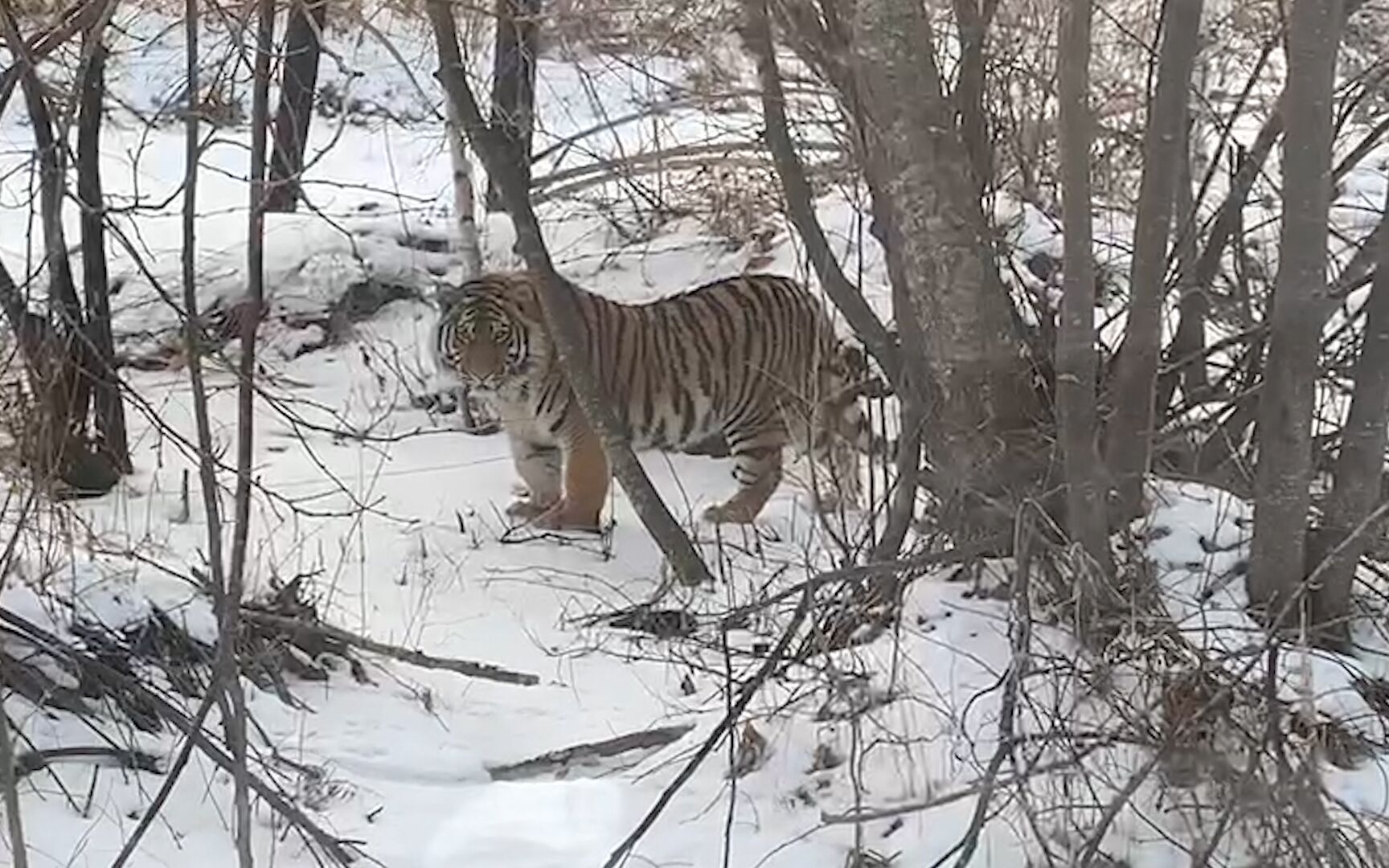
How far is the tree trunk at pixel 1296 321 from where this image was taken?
2990 millimetres

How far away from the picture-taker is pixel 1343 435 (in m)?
3.33

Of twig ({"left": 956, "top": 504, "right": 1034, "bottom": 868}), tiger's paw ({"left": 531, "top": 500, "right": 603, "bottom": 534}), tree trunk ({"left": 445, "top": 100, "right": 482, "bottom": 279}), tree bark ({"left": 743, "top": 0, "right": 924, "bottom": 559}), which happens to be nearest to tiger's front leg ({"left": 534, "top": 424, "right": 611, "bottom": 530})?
tiger's paw ({"left": 531, "top": 500, "right": 603, "bottom": 534})

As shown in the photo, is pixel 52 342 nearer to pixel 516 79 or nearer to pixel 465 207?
pixel 465 207

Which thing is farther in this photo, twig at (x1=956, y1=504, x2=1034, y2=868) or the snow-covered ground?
the snow-covered ground

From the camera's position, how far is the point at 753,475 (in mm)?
6359

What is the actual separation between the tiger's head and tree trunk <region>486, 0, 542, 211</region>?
1.08ft

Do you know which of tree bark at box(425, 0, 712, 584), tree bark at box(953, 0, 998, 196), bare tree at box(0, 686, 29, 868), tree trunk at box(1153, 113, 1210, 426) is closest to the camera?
bare tree at box(0, 686, 29, 868)

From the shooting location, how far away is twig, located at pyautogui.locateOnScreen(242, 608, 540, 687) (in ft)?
13.2

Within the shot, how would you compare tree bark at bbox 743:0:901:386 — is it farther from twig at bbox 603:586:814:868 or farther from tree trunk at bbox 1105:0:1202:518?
twig at bbox 603:586:814:868

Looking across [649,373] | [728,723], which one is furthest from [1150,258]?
[649,373]

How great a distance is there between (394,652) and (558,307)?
1.56 metres

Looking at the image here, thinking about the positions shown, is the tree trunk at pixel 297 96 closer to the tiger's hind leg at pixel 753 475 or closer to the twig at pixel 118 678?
the tiger's hind leg at pixel 753 475

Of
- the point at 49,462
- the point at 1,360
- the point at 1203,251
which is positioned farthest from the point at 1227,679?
the point at 1,360

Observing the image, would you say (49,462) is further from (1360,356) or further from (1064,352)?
(1360,356)
